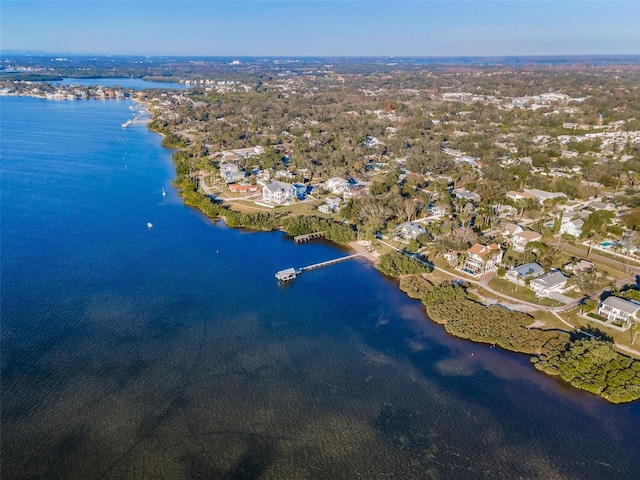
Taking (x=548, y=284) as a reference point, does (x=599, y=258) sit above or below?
below

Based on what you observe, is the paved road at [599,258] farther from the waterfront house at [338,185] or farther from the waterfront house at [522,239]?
the waterfront house at [338,185]

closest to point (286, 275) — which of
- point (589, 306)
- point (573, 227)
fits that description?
point (589, 306)

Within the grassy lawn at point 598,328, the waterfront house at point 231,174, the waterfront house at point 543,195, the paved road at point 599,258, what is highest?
the waterfront house at point 231,174

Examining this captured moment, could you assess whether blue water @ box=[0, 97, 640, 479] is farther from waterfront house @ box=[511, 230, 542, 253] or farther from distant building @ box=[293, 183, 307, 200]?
distant building @ box=[293, 183, 307, 200]

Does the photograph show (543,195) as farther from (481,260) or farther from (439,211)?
(481,260)

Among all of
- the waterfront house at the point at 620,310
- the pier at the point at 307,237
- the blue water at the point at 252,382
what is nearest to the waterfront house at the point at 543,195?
the waterfront house at the point at 620,310
